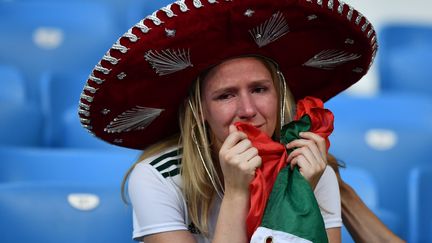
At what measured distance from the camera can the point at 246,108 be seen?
1874 millimetres

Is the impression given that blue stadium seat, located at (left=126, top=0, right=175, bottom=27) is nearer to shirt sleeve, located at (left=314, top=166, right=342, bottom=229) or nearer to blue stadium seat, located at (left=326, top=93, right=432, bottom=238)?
blue stadium seat, located at (left=326, top=93, right=432, bottom=238)

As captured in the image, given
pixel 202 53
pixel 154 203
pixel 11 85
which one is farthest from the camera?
pixel 11 85

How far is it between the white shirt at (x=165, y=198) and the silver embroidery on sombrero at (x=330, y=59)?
0.88 feet

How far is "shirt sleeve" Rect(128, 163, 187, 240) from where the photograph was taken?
1967 millimetres

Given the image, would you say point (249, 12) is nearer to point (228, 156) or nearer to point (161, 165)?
point (228, 156)

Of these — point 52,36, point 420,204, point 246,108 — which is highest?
point 52,36

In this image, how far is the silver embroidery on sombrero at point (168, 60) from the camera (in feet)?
5.84

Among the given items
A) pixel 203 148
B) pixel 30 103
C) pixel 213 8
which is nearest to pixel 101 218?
pixel 203 148

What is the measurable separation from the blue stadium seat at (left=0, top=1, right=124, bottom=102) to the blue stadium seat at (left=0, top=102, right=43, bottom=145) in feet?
2.31

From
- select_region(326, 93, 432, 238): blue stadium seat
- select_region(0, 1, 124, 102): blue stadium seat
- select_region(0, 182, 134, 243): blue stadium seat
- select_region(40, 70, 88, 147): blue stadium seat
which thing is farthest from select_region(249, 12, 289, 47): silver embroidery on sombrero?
select_region(0, 1, 124, 102): blue stadium seat

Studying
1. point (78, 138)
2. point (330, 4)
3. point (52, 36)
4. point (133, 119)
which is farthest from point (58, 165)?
point (52, 36)

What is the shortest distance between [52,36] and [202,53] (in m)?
2.30

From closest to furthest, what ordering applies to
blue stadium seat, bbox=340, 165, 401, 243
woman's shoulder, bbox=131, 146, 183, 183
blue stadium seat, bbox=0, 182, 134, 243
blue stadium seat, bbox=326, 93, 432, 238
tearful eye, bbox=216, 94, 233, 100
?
tearful eye, bbox=216, 94, 233, 100 < woman's shoulder, bbox=131, 146, 183, 183 < blue stadium seat, bbox=0, 182, 134, 243 < blue stadium seat, bbox=340, 165, 401, 243 < blue stadium seat, bbox=326, 93, 432, 238

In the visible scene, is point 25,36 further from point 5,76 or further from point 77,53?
point 5,76
